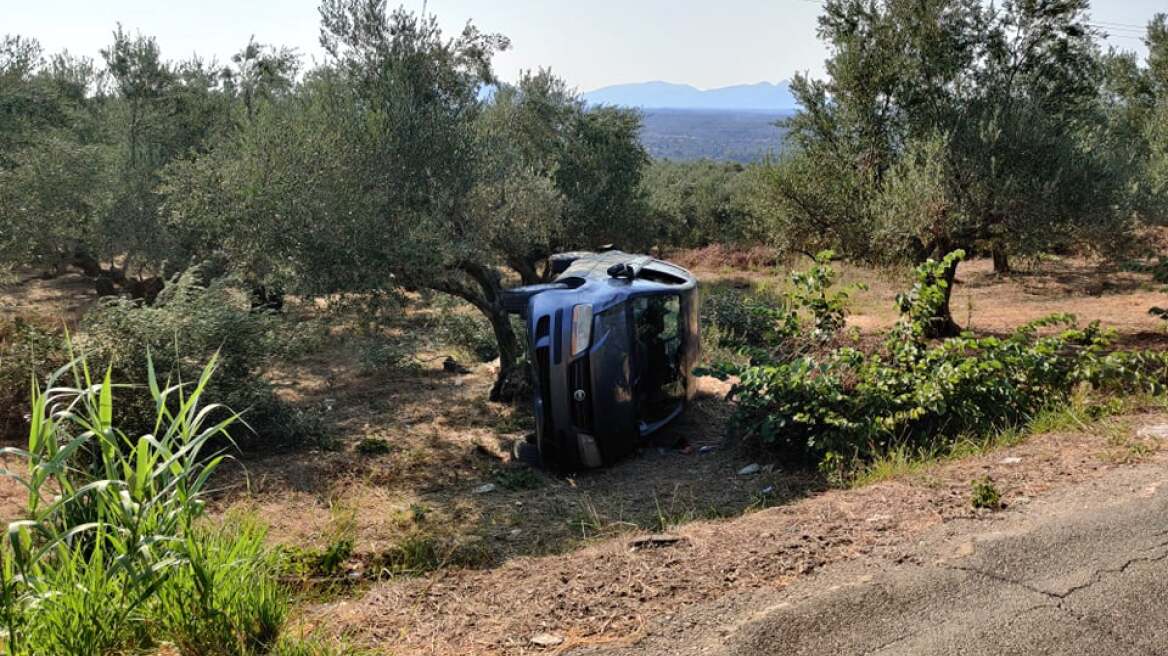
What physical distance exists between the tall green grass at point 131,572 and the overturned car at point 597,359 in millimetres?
4420

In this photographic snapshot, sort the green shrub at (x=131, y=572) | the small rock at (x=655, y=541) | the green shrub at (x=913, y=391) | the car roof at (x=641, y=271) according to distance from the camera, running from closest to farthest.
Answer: the green shrub at (x=131, y=572) < the small rock at (x=655, y=541) < the green shrub at (x=913, y=391) < the car roof at (x=641, y=271)

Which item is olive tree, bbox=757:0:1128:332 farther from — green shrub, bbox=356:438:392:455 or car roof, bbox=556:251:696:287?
green shrub, bbox=356:438:392:455

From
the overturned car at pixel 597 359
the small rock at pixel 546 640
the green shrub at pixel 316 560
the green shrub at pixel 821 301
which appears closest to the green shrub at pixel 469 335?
the overturned car at pixel 597 359

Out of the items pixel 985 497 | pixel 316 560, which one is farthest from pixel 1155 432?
pixel 316 560

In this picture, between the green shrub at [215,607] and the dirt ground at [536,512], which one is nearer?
the green shrub at [215,607]

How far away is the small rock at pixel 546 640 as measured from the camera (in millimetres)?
3420

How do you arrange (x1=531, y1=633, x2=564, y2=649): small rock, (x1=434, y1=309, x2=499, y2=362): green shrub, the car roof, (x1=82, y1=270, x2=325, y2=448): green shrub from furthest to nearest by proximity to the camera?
(x1=434, y1=309, x2=499, y2=362): green shrub, the car roof, (x1=82, y1=270, x2=325, y2=448): green shrub, (x1=531, y1=633, x2=564, y2=649): small rock

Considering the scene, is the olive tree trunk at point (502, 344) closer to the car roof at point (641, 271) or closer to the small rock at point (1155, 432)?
the car roof at point (641, 271)

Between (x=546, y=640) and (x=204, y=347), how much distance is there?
6240 mm

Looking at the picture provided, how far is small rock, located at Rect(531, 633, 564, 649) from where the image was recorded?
3.42 metres

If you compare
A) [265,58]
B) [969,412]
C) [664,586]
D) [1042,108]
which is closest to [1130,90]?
[1042,108]

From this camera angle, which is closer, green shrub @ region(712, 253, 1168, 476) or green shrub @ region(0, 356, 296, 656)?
green shrub @ region(0, 356, 296, 656)

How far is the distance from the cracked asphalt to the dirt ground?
0.81ft

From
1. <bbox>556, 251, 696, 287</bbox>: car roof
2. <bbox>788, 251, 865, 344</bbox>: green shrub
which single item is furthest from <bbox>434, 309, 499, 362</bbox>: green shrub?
<bbox>788, 251, 865, 344</bbox>: green shrub
